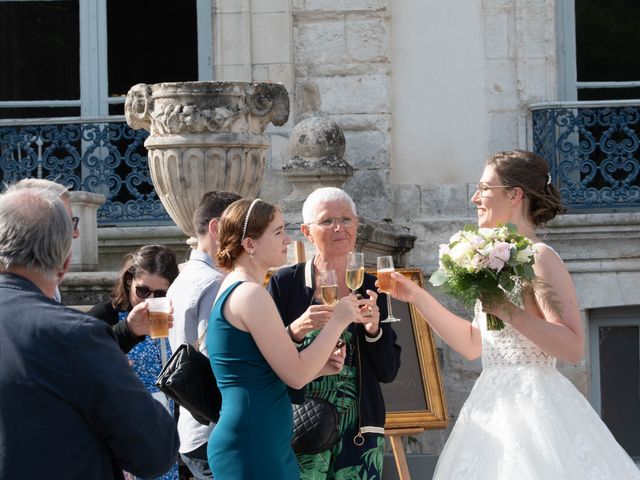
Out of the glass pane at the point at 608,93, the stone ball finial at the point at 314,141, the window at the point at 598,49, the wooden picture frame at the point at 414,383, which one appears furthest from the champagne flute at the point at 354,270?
the glass pane at the point at 608,93

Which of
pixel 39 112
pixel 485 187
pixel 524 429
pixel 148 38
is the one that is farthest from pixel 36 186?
pixel 39 112

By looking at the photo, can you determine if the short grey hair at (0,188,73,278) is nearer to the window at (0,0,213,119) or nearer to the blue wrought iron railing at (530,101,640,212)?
the blue wrought iron railing at (530,101,640,212)

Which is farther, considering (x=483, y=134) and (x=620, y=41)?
(x=620, y=41)

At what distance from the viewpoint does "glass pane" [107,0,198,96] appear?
35.6ft

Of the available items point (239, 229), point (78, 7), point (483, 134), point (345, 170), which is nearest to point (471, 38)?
point (483, 134)

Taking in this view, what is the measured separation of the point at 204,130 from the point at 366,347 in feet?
7.76

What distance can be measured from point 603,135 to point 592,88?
719 mm

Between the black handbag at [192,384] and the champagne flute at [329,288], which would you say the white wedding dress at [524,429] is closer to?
the champagne flute at [329,288]

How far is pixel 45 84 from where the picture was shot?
36.1 feet

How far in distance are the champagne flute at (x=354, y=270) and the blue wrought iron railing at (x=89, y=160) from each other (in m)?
5.15

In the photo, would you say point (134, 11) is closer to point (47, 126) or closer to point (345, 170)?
point (47, 126)

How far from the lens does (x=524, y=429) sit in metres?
5.12

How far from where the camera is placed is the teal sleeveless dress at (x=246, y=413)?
442cm

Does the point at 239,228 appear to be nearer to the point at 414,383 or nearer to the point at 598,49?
the point at 414,383
